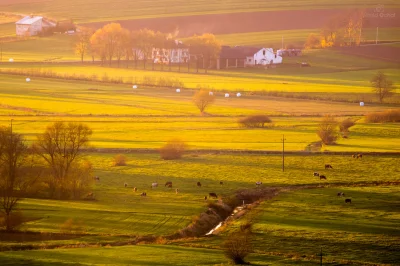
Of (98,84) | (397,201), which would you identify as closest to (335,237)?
(397,201)

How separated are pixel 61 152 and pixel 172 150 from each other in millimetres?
9300

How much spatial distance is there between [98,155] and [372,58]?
72.3 m

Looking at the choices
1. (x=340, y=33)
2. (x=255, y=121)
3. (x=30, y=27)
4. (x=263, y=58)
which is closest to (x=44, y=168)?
(x=255, y=121)

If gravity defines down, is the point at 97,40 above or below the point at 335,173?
above

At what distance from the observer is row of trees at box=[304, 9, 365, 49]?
132712 millimetres

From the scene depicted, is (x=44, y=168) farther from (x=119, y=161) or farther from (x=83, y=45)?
(x=83, y=45)

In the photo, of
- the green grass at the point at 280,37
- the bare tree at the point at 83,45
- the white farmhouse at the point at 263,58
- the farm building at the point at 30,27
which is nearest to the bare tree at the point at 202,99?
the white farmhouse at the point at 263,58

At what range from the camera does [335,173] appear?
172ft

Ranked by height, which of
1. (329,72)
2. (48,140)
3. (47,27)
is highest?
(47,27)

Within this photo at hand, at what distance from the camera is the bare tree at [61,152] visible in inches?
1817

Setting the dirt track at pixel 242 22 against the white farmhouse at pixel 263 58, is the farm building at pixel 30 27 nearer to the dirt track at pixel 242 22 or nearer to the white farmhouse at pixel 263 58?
the dirt track at pixel 242 22

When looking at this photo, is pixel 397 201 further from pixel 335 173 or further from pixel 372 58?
pixel 372 58

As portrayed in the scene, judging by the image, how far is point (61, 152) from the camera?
50.0 metres

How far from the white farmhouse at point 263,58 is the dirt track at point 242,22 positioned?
34985 millimetres
